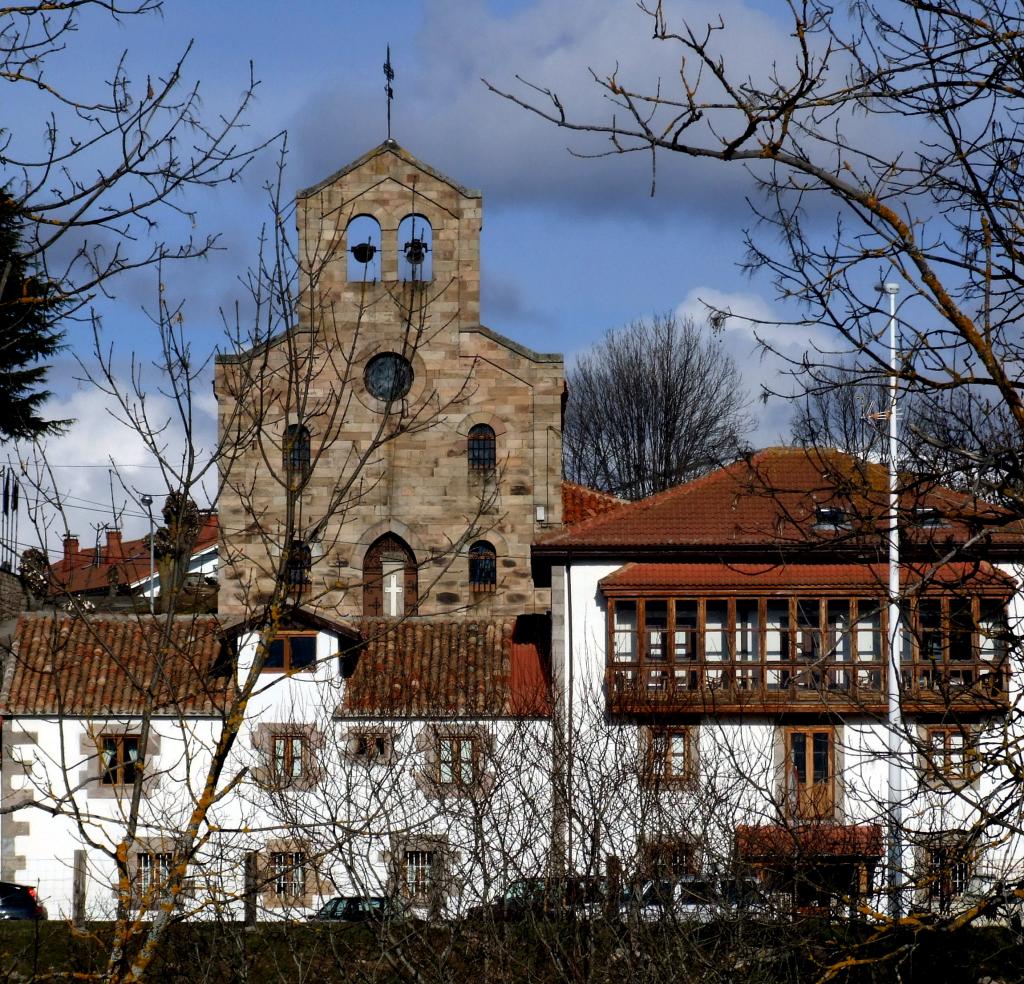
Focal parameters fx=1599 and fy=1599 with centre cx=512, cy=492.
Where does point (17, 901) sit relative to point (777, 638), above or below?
below

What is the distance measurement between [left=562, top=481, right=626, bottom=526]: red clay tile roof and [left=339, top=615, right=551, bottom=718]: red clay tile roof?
379 centimetres

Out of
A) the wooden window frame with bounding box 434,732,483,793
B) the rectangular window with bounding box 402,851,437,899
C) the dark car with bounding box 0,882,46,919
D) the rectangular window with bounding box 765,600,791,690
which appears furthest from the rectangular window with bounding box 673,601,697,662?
the rectangular window with bounding box 402,851,437,899

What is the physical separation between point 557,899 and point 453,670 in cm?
1451

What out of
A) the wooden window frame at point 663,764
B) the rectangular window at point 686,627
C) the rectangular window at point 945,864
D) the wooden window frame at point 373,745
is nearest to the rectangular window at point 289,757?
the wooden window frame at point 373,745

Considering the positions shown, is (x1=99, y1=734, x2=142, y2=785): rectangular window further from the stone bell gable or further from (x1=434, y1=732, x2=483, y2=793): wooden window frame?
the stone bell gable

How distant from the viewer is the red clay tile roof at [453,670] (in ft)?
84.8

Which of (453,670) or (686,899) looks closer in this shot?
(686,899)

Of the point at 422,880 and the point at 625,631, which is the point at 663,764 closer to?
the point at 422,880

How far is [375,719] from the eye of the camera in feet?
82.2

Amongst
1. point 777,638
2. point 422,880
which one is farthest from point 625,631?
point 422,880

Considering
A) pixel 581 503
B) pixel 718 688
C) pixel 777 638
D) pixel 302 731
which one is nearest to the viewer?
pixel 302 731

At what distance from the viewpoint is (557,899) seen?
49.3 feet

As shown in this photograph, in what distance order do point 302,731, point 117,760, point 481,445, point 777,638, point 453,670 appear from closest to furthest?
1. point 117,760
2. point 302,731
3. point 777,638
4. point 453,670
5. point 481,445

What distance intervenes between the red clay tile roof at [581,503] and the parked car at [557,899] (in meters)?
20.4
